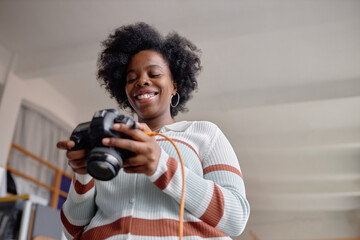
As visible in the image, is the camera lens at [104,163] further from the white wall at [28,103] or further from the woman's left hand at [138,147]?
the white wall at [28,103]

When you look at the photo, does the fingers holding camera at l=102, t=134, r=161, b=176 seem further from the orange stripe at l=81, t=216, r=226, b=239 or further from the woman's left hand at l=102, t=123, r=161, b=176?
the orange stripe at l=81, t=216, r=226, b=239

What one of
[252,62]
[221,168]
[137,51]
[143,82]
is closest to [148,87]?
[143,82]

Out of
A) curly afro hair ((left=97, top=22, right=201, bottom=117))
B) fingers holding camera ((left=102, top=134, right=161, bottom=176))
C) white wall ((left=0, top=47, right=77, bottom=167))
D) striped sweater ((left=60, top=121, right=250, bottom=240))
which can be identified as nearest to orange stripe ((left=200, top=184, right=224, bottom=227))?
striped sweater ((left=60, top=121, right=250, bottom=240))

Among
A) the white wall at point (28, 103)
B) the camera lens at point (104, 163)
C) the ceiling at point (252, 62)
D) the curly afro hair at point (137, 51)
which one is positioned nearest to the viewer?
the camera lens at point (104, 163)

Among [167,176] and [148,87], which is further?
[148,87]

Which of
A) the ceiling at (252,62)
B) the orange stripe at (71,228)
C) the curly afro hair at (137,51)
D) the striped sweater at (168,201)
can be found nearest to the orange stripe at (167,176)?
the striped sweater at (168,201)

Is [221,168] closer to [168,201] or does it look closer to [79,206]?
[168,201]

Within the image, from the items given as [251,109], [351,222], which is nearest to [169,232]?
[251,109]

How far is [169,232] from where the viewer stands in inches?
23.6

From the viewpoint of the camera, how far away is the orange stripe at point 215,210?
1.99 ft

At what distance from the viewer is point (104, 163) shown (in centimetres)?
50

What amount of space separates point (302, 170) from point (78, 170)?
200 inches

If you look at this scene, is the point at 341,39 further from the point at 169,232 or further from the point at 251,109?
the point at 169,232

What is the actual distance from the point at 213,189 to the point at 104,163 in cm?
21
